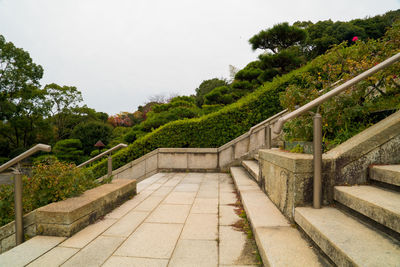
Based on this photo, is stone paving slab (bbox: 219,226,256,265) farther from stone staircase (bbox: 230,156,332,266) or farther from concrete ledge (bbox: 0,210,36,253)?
concrete ledge (bbox: 0,210,36,253)

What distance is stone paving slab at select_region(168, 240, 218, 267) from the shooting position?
1751 mm

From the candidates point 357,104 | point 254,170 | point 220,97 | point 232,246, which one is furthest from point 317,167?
point 220,97

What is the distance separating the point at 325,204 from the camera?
6.48 ft

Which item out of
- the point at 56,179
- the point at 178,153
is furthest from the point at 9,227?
the point at 178,153

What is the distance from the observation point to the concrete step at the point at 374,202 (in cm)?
132

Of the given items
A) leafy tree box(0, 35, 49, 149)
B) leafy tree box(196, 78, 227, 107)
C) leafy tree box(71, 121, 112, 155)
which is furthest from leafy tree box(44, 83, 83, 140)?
leafy tree box(196, 78, 227, 107)

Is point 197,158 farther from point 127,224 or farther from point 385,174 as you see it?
point 385,174

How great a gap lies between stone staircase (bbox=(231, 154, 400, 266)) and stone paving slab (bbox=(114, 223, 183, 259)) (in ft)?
3.00

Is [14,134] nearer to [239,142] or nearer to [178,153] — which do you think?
[178,153]

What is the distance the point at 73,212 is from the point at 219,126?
5.18 m

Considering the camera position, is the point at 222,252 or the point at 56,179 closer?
the point at 222,252

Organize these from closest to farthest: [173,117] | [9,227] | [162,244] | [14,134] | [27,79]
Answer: [162,244]
[9,227]
[173,117]
[27,79]
[14,134]

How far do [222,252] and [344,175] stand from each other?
1431 mm

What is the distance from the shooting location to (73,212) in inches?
91.7
